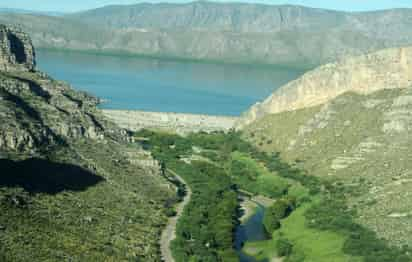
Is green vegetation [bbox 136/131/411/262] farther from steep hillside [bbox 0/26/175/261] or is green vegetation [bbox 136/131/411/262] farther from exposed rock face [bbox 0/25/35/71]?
exposed rock face [bbox 0/25/35/71]

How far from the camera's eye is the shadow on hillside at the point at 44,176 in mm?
74812

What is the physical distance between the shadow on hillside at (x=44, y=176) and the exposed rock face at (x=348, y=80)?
61299 millimetres

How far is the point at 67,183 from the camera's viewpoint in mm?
81125

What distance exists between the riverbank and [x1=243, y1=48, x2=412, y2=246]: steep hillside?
13.1m

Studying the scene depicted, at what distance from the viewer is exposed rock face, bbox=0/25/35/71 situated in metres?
117

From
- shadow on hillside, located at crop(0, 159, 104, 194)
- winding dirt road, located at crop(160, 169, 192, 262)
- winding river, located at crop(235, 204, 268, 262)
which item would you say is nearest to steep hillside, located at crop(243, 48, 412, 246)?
winding river, located at crop(235, 204, 268, 262)

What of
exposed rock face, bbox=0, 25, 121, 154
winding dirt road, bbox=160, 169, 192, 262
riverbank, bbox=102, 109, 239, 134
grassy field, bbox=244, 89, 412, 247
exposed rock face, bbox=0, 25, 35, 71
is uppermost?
exposed rock face, bbox=0, 25, 35, 71

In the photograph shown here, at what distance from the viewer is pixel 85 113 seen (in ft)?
358

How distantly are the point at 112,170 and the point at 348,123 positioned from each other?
4671cm

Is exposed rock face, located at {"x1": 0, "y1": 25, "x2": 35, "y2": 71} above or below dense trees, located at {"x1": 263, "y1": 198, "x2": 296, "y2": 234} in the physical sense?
above

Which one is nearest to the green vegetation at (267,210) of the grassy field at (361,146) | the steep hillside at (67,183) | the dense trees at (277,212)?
the dense trees at (277,212)

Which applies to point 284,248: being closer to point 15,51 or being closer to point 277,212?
point 277,212

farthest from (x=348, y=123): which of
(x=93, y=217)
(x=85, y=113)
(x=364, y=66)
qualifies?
(x=93, y=217)

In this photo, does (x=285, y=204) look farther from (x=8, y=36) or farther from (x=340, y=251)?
(x=8, y=36)
